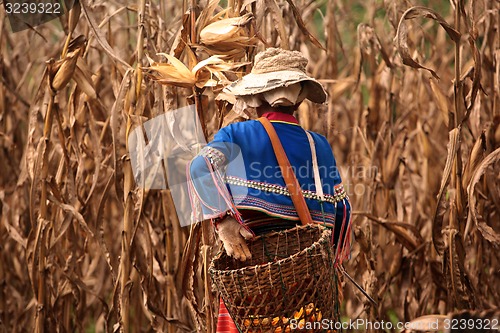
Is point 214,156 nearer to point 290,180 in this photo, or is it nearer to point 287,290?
point 290,180

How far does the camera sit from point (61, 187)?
3047 millimetres

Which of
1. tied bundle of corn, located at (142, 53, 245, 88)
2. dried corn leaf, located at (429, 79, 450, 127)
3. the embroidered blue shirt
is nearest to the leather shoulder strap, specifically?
the embroidered blue shirt

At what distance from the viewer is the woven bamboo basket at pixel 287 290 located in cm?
200

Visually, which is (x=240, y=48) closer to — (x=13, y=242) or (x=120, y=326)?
(x=120, y=326)

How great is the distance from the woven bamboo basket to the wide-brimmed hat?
1.28ft

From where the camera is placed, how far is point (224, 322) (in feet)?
7.47

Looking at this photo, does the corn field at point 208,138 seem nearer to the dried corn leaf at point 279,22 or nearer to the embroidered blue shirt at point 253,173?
the dried corn leaf at point 279,22

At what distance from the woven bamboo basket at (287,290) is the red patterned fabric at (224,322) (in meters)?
0.16

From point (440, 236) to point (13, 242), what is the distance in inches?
76.5

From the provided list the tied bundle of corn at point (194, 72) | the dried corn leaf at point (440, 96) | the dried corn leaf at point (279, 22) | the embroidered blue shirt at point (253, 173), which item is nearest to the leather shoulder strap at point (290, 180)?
the embroidered blue shirt at point (253, 173)

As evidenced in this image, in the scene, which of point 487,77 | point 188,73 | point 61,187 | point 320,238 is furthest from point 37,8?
point 487,77

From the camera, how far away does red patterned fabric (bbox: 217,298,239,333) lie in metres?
2.26

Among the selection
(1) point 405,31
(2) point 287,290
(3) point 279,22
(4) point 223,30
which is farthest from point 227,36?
(2) point 287,290

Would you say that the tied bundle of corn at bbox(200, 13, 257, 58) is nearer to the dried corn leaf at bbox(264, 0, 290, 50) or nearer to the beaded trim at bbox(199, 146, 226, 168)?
the dried corn leaf at bbox(264, 0, 290, 50)
